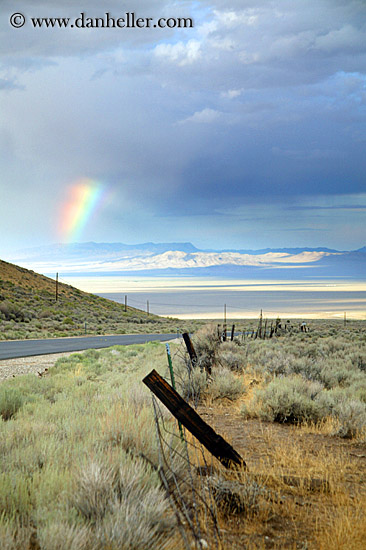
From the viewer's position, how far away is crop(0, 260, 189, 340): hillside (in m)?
45.2

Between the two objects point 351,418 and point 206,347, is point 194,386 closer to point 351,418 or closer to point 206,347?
point 351,418

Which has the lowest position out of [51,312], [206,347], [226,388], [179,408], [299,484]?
[299,484]

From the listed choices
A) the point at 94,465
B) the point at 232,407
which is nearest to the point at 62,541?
the point at 94,465

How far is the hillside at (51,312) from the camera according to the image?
45.2 m

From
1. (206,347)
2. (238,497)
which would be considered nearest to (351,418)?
(238,497)

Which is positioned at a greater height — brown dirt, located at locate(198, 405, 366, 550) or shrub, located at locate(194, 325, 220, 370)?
→ shrub, located at locate(194, 325, 220, 370)

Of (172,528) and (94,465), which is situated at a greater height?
(94,465)

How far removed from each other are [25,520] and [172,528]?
122cm

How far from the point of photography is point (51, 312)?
58.2 m

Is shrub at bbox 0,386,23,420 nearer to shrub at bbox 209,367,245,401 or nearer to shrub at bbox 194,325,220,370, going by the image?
shrub at bbox 209,367,245,401

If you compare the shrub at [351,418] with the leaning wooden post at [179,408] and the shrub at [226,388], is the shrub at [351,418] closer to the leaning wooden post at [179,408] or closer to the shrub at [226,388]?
the shrub at [226,388]

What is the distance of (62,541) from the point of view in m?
3.24

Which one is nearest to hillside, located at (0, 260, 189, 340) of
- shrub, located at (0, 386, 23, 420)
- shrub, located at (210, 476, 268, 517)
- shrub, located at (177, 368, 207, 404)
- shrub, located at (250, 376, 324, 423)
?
shrub, located at (177, 368, 207, 404)

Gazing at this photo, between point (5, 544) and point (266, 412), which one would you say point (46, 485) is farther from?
point (266, 412)
